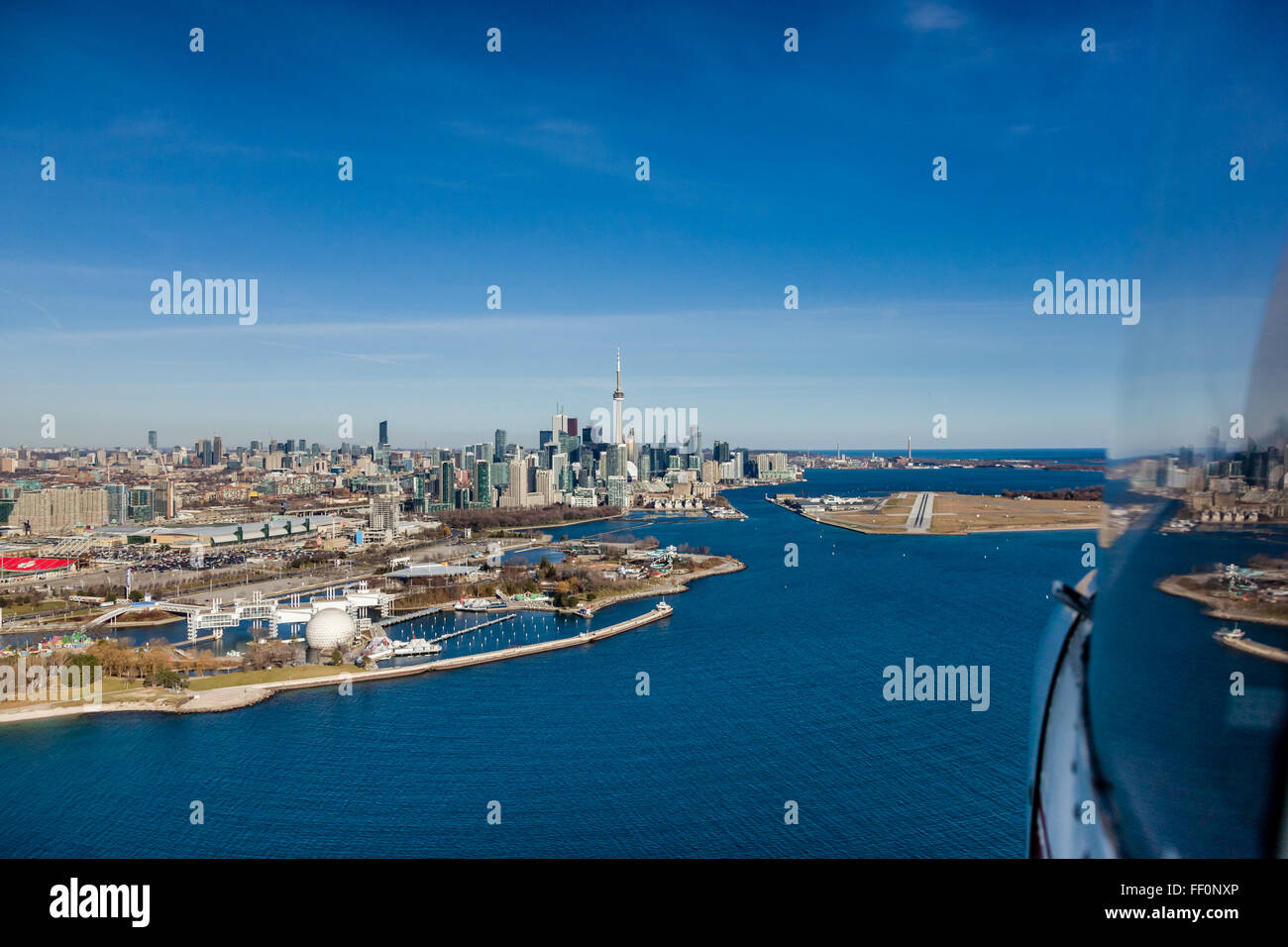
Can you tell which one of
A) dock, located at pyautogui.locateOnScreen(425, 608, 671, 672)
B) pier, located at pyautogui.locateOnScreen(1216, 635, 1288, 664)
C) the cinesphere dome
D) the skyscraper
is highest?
pier, located at pyautogui.locateOnScreen(1216, 635, 1288, 664)

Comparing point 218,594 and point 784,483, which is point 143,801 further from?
point 784,483

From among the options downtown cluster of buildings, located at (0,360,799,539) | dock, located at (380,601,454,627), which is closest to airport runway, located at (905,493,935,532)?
downtown cluster of buildings, located at (0,360,799,539)

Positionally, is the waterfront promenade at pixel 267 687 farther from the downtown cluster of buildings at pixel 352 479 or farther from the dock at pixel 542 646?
the downtown cluster of buildings at pixel 352 479

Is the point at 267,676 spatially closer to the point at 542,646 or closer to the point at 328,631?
the point at 328,631

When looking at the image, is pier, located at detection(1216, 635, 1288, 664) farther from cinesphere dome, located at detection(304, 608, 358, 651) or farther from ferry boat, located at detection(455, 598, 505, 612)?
ferry boat, located at detection(455, 598, 505, 612)

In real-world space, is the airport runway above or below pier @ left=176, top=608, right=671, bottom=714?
above

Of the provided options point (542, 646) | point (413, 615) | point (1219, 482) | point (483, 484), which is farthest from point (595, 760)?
point (483, 484)

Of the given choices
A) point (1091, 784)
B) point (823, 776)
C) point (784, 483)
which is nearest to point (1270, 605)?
point (1091, 784)

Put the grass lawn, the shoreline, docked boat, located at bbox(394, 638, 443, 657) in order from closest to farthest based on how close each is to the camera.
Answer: the shoreline → the grass lawn → docked boat, located at bbox(394, 638, 443, 657)
